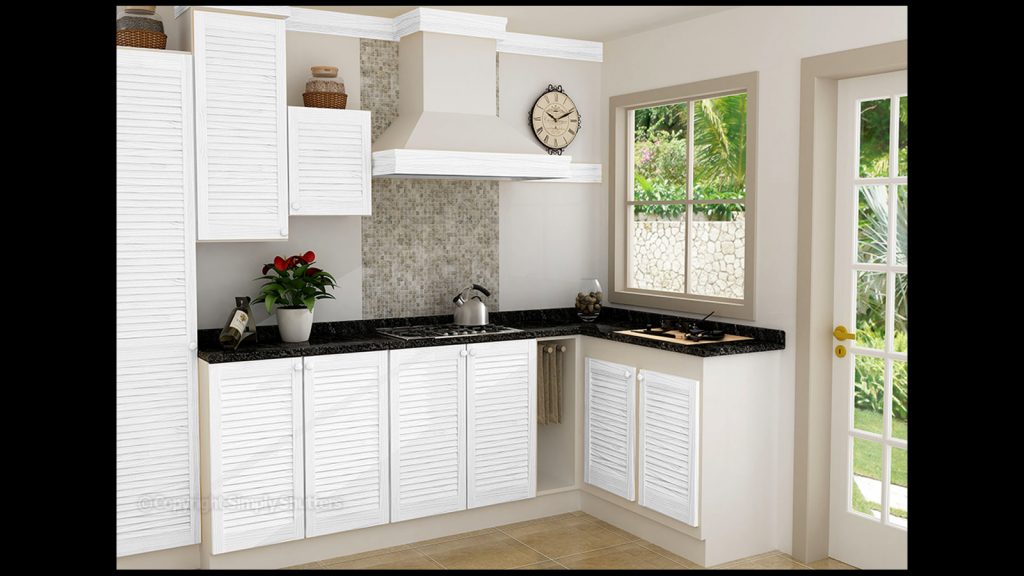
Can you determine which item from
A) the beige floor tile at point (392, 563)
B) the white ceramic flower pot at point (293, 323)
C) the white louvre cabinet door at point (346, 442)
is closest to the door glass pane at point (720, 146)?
the white louvre cabinet door at point (346, 442)

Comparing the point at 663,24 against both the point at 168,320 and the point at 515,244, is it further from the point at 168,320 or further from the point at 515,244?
the point at 168,320

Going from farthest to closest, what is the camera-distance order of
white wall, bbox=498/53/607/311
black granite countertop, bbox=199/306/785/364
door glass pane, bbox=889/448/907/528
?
white wall, bbox=498/53/607/311 < black granite countertop, bbox=199/306/785/364 < door glass pane, bbox=889/448/907/528

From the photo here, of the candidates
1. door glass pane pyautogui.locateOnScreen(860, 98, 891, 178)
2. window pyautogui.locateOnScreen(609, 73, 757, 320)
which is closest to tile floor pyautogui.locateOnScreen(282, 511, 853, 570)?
window pyautogui.locateOnScreen(609, 73, 757, 320)

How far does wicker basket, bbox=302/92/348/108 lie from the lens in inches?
163

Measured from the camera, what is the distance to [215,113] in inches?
148

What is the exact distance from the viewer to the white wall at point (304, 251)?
4137mm

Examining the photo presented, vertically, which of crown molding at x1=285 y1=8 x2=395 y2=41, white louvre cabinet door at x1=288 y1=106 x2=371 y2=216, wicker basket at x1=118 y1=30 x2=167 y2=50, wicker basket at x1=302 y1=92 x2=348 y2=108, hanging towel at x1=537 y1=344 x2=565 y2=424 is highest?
crown molding at x1=285 y1=8 x2=395 y2=41

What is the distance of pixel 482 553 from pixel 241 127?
Result: 221cm

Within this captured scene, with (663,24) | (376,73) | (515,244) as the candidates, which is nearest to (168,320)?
(376,73)

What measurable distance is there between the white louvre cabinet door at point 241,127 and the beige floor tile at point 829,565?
2.79m

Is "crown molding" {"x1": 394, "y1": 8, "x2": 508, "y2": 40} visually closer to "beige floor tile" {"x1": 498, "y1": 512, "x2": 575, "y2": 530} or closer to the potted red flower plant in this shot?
the potted red flower plant

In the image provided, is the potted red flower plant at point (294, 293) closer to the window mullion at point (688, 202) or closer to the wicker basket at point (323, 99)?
the wicker basket at point (323, 99)

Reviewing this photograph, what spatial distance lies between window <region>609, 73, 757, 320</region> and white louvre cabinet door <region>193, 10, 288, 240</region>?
2029mm

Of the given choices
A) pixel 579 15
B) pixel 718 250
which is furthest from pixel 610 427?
pixel 579 15
